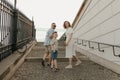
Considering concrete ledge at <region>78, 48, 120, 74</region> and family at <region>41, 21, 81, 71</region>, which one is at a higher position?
family at <region>41, 21, 81, 71</region>

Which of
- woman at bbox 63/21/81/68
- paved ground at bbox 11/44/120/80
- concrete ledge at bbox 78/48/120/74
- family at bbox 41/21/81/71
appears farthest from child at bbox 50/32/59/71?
concrete ledge at bbox 78/48/120/74

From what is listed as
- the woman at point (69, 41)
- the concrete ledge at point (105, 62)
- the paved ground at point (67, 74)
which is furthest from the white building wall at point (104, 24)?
the woman at point (69, 41)

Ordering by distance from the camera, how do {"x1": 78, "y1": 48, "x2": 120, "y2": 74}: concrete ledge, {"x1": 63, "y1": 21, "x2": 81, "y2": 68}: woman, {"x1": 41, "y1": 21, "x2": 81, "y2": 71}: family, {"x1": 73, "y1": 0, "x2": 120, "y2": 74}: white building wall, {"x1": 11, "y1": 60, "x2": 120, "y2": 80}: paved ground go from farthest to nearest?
{"x1": 63, "y1": 21, "x2": 81, "y2": 68}: woman, {"x1": 41, "y1": 21, "x2": 81, "y2": 71}: family, {"x1": 73, "y1": 0, "x2": 120, "y2": 74}: white building wall, {"x1": 78, "y1": 48, "x2": 120, "y2": 74}: concrete ledge, {"x1": 11, "y1": 60, "x2": 120, "y2": 80}: paved ground

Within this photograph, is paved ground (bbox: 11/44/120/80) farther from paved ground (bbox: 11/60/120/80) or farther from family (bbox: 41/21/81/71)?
family (bbox: 41/21/81/71)

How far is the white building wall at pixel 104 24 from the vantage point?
7.66 m

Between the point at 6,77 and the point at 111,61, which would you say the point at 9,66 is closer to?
the point at 6,77

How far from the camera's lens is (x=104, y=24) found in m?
9.00

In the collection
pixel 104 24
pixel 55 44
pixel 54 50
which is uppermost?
pixel 104 24

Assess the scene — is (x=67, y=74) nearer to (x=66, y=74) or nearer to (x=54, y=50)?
(x=66, y=74)

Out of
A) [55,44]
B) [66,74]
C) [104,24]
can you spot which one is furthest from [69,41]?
[104,24]

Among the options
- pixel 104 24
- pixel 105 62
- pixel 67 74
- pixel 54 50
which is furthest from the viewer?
pixel 104 24

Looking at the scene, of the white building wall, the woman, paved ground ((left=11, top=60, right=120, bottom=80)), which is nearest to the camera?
paved ground ((left=11, top=60, right=120, bottom=80))

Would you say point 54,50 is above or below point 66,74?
above

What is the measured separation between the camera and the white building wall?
766cm
